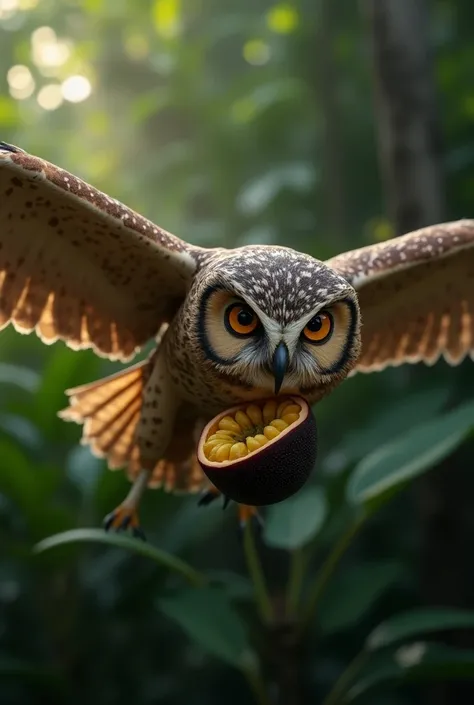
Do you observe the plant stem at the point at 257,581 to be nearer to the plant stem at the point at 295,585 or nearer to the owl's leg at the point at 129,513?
the plant stem at the point at 295,585

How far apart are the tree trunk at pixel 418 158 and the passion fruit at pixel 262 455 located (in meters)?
1.67

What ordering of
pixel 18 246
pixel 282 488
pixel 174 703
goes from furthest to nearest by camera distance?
pixel 174 703
pixel 18 246
pixel 282 488

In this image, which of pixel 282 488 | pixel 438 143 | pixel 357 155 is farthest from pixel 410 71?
pixel 282 488

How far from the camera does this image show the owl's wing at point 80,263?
944mm

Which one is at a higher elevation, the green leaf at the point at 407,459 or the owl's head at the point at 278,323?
the owl's head at the point at 278,323

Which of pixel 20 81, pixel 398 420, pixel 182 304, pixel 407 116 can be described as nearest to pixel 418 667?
pixel 398 420

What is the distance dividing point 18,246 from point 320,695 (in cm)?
234

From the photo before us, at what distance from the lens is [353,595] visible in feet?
6.43

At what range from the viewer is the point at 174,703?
2.73 meters

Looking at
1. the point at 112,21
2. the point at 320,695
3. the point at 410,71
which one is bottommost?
the point at 320,695

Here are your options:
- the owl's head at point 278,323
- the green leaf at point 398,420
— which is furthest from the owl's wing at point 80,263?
the green leaf at point 398,420

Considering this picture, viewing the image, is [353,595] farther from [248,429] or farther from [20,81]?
[20,81]

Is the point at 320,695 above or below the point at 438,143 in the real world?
below

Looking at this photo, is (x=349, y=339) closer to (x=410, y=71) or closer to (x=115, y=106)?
(x=410, y=71)
